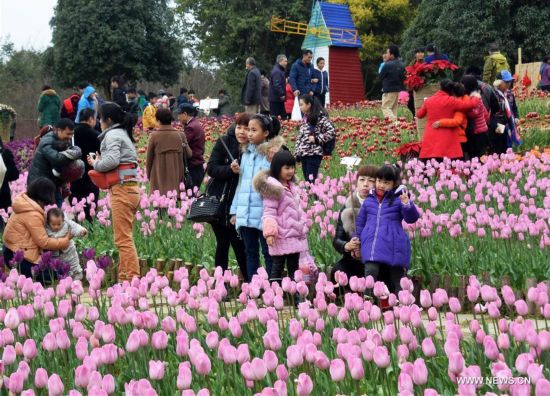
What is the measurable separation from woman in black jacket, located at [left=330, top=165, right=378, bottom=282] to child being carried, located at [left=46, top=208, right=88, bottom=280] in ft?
8.46

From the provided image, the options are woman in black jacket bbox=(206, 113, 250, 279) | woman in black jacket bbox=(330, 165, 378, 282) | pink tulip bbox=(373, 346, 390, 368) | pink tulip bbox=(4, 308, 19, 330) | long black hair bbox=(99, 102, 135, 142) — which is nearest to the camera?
pink tulip bbox=(373, 346, 390, 368)

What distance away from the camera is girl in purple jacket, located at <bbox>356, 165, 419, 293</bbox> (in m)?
6.57

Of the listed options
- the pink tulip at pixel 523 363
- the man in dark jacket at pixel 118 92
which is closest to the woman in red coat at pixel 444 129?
the pink tulip at pixel 523 363

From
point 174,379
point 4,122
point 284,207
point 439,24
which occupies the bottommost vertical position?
point 174,379

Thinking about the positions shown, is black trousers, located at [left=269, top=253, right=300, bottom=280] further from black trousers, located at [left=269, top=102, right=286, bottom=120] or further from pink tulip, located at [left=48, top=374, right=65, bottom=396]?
black trousers, located at [left=269, top=102, right=286, bottom=120]

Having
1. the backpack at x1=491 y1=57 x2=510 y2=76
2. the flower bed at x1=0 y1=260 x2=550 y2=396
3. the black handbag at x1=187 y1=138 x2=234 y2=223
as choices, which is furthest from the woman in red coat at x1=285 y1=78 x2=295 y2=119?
the flower bed at x1=0 y1=260 x2=550 y2=396

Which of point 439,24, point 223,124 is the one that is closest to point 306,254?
point 223,124

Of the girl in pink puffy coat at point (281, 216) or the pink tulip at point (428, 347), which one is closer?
the pink tulip at point (428, 347)

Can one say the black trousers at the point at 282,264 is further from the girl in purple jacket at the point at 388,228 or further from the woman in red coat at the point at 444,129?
the woman in red coat at the point at 444,129

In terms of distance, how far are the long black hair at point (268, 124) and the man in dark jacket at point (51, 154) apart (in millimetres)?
3519

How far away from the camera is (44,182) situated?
8.53 metres

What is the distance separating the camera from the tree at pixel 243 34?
42.8 metres

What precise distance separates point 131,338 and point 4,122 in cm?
2022

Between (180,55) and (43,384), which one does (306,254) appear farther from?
(180,55)
